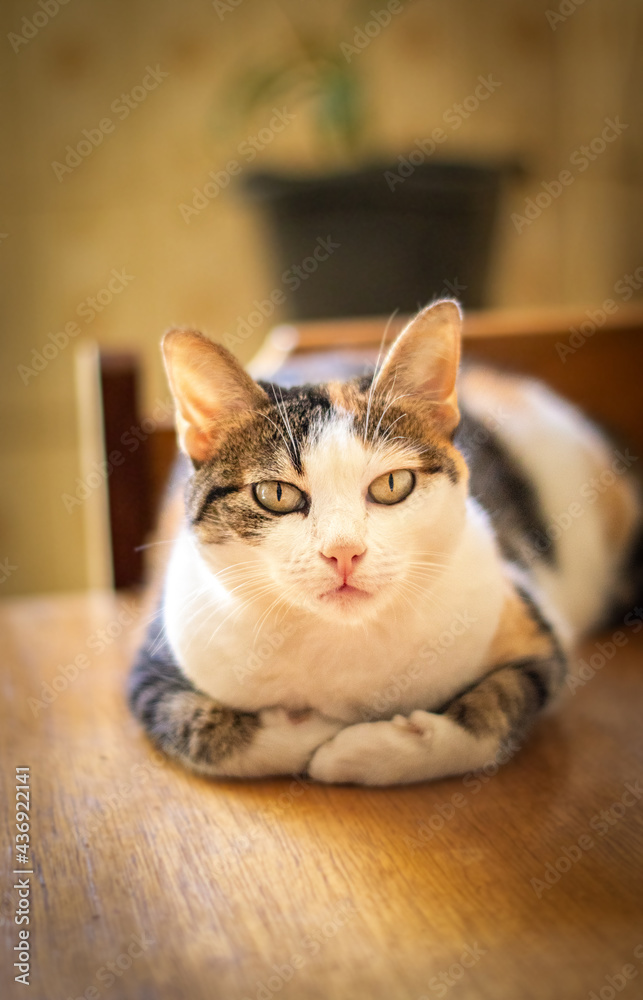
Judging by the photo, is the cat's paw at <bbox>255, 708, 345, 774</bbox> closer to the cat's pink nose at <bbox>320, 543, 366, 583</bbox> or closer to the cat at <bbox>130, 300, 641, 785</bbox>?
the cat at <bbox>130, 300, 641, 785</bbox>

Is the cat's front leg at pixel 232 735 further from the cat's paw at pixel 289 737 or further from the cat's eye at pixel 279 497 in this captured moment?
the cat's eye at pixel 279 497

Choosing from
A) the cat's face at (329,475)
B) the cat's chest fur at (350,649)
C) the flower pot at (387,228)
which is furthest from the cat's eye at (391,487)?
the flower pot at (387,228)

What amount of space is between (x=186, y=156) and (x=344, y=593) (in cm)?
200

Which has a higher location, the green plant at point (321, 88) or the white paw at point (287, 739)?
the green plant at point (321, 88)

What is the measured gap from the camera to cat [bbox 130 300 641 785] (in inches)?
34.3

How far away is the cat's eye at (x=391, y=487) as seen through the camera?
88 centimetres

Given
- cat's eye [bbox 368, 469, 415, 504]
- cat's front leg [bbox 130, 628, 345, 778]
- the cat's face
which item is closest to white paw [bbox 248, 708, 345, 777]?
cat's front leg [bbox 130, 628, 345, 778]

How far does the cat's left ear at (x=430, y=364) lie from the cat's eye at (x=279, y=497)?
0.15 meters

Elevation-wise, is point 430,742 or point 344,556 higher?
point 344,556

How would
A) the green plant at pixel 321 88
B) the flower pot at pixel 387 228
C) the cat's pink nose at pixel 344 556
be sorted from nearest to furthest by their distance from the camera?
the cat's pink nose at pixel 344 556
the flower pot at pixel 387 228
the green plant at pixel 321 88

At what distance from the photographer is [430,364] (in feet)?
3.05

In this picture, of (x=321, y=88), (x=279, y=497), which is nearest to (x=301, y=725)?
(x=279, y=497)

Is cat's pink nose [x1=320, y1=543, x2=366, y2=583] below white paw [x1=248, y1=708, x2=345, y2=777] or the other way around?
the other way around

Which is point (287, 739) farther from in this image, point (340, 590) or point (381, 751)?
point (340, 590)
